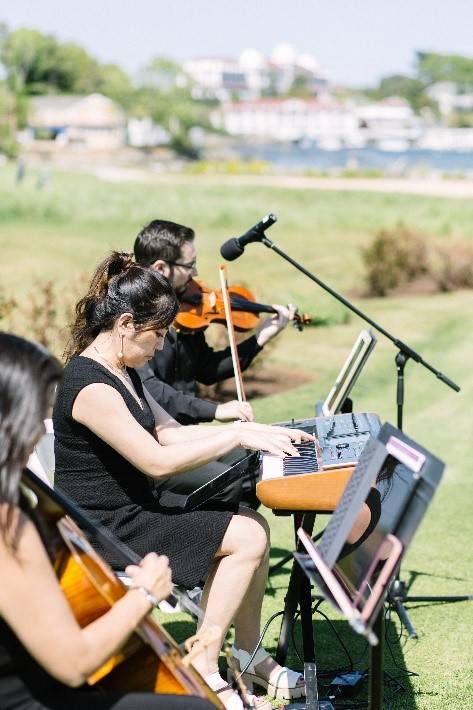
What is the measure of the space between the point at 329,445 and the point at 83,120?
399 feet

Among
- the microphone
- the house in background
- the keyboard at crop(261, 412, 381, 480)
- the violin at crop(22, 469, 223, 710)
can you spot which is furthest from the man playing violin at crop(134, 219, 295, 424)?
the house in background

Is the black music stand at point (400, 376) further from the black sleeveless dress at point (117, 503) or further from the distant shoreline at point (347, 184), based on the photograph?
the distant shoreline at point (347, 184)

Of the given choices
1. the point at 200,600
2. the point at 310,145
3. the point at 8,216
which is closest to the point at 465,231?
the point at 8,216

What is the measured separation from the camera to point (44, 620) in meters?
2.14

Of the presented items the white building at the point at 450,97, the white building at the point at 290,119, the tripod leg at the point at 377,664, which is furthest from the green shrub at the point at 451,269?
the white building at the point at 450,97

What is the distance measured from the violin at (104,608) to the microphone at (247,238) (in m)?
2.52

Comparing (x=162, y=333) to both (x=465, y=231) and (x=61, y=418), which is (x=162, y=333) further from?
(x=465, y=231)

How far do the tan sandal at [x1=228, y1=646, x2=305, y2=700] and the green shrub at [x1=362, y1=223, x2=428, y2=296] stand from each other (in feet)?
43.2

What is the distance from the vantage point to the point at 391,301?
1620 centimetres

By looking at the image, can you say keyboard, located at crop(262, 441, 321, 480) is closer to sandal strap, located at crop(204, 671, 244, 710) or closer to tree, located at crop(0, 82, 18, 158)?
sandal strap, located at crop(204, 671, 244, 710)

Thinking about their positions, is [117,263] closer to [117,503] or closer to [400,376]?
[117,503]

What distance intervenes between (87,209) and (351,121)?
6321 inches

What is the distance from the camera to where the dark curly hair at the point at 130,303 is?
351 centimetres

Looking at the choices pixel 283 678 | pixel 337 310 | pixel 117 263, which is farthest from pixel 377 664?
pixel 337 310
